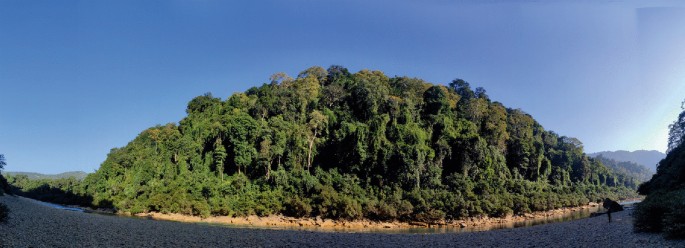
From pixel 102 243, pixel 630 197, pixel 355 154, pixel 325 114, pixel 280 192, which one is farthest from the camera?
pixel 630 197

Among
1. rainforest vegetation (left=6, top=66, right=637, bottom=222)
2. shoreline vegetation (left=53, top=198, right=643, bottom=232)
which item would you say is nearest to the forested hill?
rainforest vegetation (left=6, top=66, right=637, bottom=222)

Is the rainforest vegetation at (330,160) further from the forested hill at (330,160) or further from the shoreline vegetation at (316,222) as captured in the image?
the shoreline vegetation at (316,222)

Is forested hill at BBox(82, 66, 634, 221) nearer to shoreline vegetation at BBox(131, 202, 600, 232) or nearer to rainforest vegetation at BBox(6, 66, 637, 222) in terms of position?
rainforest vegetation at BBox(6, 66, 637, 222)

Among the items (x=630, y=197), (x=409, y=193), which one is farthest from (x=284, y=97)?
(x=630, y=197)

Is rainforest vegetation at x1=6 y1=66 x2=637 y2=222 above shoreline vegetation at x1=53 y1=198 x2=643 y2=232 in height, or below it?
above

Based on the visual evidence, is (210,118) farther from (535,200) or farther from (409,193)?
(535,200)

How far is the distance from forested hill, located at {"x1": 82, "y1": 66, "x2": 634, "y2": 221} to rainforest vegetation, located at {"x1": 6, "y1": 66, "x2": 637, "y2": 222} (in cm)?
20

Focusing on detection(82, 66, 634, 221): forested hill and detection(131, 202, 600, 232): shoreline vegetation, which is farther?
detection(82, 66, 634, 221): forested hill

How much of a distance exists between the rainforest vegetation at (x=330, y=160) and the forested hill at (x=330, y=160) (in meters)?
0.20

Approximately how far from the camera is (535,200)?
61500mm

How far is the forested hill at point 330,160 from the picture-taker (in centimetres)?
5009

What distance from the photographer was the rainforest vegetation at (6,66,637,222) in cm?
5003

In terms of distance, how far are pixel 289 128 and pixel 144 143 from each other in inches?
1353

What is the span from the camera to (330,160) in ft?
197
